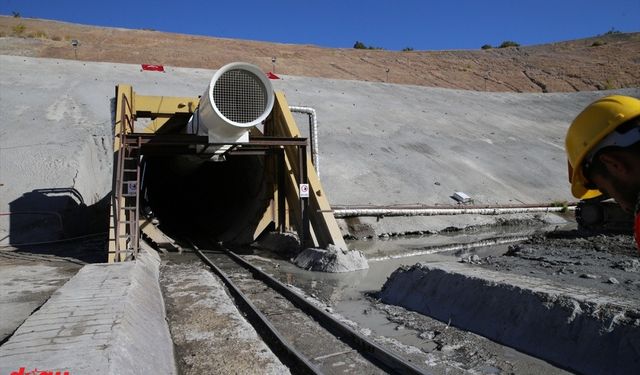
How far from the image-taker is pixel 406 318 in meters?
7.16

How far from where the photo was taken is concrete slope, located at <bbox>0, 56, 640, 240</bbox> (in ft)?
56.5

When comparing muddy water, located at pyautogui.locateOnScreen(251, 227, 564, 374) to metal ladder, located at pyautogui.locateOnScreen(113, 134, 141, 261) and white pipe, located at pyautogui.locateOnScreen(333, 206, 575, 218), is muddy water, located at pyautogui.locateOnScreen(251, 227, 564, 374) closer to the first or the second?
white pipe, located at pyautogui.locateOnScreen(333, 206, 575, 218)

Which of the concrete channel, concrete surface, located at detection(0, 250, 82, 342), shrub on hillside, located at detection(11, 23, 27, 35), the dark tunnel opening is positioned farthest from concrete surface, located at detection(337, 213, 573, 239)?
shrub on hillside, located at detection(11, 23, 27, 35)

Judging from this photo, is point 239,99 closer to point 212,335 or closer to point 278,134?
point 212,335

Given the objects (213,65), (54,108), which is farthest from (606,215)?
(213,65)

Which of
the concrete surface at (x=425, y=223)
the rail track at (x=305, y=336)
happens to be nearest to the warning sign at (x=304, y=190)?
the rail track at (x=305, y=336)

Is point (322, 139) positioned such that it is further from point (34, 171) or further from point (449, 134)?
point (34, 171)

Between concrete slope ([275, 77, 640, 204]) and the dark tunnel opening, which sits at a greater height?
concrete slope ([275, 77, 640, 204])

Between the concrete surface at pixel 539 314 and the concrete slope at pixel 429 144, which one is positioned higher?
the concrete slope at pixel 429 144

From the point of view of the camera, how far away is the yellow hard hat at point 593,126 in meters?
1.92

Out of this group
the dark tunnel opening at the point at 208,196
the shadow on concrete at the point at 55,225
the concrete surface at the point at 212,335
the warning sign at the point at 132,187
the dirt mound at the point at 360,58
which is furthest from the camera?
the dirt mound at the point at 360,58

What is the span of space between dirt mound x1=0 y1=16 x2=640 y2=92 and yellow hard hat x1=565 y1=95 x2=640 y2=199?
4390 cm

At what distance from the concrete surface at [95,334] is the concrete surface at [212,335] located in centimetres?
29

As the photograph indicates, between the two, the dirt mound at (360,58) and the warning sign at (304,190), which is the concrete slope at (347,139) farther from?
the dirt mound at (360,58)
